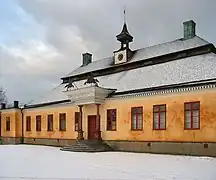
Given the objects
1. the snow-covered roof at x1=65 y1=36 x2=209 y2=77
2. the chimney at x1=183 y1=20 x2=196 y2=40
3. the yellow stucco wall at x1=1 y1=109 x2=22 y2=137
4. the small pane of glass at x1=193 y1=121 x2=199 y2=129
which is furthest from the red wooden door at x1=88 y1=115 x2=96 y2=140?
the yellow stucco wall at x1=1 y1=109 x2=22 y2=137

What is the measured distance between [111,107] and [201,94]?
6870 millimetres

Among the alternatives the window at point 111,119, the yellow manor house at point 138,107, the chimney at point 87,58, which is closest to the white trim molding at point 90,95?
the yellow manor house at point 138,107

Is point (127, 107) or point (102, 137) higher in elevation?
point (127, 107)

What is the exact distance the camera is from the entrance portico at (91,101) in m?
22.2

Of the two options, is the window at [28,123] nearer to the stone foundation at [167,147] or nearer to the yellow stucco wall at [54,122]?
the yellow stucco wall at [54,122]

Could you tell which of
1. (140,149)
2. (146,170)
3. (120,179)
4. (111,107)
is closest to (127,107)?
(111,107)

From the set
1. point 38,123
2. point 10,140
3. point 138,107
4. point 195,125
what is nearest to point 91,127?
point 138,107

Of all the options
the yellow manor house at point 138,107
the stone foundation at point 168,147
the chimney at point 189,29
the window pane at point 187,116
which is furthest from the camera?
the chimney at point 189,29

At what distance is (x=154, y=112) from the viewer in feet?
64.6

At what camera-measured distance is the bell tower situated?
29.1 m

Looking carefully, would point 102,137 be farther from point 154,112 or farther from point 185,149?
point 185,149

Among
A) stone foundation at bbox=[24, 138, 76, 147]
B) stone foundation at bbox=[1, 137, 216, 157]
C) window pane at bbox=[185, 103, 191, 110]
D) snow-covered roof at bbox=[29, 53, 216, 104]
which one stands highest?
snow-covered roof at bbox=[29, 53, 216, 104]

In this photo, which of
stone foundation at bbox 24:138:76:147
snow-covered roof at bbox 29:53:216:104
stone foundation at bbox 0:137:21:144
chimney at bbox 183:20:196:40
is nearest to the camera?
snow-covered roof at bbox 29:53:216:104

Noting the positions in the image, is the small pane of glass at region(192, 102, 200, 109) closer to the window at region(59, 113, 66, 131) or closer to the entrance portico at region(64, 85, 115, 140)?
the entrance portico at region(64, 85, 115, 140)
